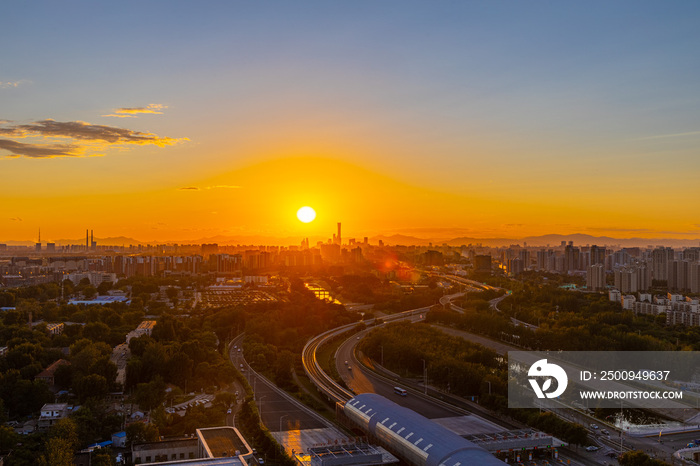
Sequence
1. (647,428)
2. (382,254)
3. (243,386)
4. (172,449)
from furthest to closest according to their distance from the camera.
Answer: (382,254) < (243,386) < (647,428) < (172,449)

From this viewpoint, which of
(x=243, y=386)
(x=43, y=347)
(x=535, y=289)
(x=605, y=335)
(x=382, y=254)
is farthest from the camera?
(x=382, y=254)

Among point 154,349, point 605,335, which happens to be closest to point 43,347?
point 154,349

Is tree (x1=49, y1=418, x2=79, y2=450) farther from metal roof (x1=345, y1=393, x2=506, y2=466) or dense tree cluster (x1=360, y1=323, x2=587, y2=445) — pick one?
dense tree cluster (x1=360, y1=323, x2=587, y2=445)

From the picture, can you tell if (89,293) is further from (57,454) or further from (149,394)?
(57,454)

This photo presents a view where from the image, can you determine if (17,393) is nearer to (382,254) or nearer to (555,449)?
(555,449)

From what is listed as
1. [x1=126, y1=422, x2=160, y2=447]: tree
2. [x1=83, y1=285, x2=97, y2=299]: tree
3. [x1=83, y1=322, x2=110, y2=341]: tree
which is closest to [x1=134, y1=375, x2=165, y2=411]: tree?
[x1=126, y1=422, x2=160, y2=447]: tree

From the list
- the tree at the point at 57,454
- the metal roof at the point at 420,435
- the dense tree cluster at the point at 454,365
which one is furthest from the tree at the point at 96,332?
the metal roof at the point at 420,435

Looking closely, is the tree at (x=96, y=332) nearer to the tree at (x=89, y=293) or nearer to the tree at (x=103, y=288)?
the tree at (x=89, y=293)

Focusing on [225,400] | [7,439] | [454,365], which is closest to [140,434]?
[7,439]
